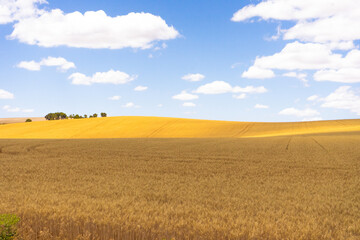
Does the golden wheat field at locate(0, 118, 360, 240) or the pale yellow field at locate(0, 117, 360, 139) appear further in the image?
the pale yellow field at locate(0, 117, 360, 139)

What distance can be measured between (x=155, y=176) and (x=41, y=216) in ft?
20.0

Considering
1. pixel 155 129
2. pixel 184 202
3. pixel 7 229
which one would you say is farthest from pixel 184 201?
pixel 155 129

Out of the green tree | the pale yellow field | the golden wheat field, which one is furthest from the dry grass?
the pale yellow field

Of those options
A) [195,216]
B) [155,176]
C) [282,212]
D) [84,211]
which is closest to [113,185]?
[155,176]

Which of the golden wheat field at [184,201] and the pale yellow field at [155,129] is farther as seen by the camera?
the pale yellow field at [155,129]

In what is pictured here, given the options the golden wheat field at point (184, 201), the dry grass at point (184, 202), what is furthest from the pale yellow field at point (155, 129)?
the dry grass at point (184, 202)

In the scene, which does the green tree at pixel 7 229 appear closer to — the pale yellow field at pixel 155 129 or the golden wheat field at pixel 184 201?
the golden wheat field at pixel 184 201

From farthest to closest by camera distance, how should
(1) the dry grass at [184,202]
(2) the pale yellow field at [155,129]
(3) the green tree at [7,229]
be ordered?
(2) the pale yellow field at [155,129]
(1) the dry grass at [184,202]
(3) the green tree at [7,229]

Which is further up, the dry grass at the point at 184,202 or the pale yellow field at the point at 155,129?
the pale yellow field at the point at 155,129

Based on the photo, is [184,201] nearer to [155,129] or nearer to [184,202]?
[184,202]

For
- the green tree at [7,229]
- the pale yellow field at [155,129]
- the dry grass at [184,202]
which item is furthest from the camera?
the pale yellow field at [155,129]

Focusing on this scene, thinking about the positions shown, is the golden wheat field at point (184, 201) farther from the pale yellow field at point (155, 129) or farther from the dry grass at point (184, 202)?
the pale yellow field at point (155, 129)

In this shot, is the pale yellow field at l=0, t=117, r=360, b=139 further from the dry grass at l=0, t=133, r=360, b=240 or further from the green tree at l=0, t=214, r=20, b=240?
the green tree at l=0, t=214, r=20, b=240

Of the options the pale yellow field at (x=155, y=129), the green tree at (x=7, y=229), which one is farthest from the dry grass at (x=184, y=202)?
the pale yellow field at (x=155, y=129)
